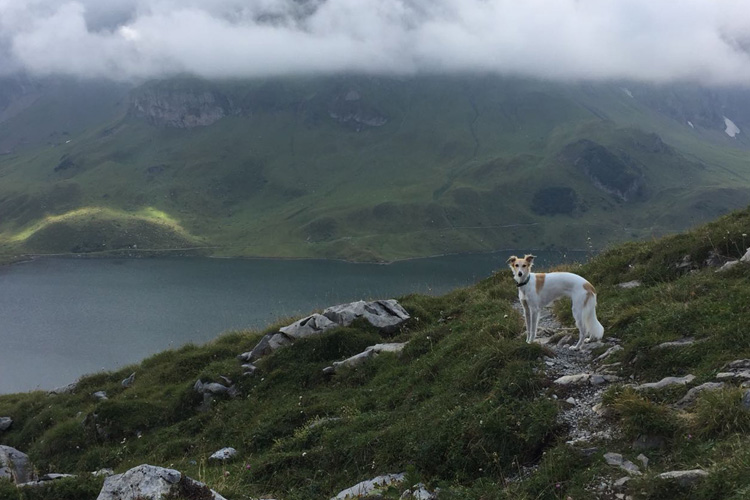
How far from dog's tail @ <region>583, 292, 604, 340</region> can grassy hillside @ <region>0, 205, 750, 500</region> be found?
1.68 feet

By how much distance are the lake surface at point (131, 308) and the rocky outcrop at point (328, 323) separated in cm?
482

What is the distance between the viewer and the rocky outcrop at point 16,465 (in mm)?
12746

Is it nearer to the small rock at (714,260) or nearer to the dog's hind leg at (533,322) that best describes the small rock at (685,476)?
the dog's hind leg at (533,322)

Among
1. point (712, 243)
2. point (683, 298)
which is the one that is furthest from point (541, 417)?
point (712, 243)

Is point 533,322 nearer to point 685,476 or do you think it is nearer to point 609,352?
point 609,352

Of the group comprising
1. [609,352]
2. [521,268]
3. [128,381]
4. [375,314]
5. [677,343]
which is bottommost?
[128,381]

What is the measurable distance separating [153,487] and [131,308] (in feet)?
394

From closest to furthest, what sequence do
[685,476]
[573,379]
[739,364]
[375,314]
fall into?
[685,476] < [739,364] < [573,379] < [375,314]

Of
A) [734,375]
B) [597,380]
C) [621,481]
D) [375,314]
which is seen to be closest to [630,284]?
[597,380]

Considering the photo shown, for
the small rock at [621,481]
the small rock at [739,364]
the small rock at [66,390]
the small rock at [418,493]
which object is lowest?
the small rock at [418,493]

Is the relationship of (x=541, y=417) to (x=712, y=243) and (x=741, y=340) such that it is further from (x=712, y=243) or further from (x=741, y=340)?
(x=712, y=243)

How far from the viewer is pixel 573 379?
9.61 meters

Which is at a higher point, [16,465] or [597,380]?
[597,380]

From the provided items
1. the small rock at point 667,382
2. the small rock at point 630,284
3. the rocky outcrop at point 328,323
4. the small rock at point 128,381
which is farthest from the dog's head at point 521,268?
the small rock at point 128,381
